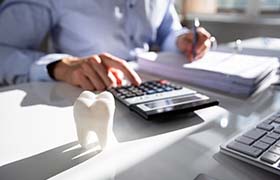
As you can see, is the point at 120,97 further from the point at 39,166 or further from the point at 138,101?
the point at 39,166

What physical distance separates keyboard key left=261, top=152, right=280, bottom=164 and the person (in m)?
0.31

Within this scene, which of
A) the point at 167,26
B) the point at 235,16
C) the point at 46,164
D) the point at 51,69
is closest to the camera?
the point at 46,164

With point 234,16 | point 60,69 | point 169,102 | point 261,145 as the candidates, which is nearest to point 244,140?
point 261,145

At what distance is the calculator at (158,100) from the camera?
1.51 ft

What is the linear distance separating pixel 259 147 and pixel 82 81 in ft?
1.28

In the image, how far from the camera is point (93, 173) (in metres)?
0.33

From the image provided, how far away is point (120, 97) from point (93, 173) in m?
0.22

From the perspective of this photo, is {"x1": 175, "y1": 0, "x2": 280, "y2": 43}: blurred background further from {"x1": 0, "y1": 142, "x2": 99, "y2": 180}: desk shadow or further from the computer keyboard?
{"x1": 0, "y1": 142, "x2": 99, "y2": 180}: desk shadow

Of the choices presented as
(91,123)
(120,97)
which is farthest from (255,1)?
(91,123)

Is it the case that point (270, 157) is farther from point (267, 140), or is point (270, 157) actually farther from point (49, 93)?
point (49, 93)

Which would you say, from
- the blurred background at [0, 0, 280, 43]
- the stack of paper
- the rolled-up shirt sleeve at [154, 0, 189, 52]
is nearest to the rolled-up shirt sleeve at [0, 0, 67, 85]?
the stack of paper

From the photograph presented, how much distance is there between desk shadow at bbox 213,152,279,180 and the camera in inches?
13.0

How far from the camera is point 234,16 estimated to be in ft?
7.91

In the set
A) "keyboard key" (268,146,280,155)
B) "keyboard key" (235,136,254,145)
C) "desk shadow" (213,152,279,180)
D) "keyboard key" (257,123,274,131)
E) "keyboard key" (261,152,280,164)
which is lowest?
"desk shadow" (213,152,279,180)
